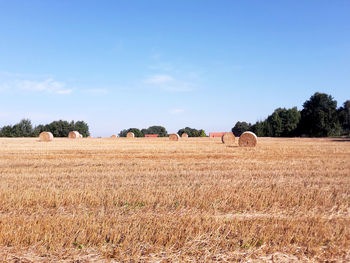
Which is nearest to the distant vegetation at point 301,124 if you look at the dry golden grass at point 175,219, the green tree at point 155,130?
the green tree at point 155,130

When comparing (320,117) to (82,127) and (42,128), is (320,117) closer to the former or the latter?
(82,127)

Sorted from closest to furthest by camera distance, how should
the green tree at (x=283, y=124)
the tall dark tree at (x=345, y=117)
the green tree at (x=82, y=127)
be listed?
the tall dark tree at (x=345, y=117), the green tree at (x=283, y=124), the green tree at (x=82, y=127)

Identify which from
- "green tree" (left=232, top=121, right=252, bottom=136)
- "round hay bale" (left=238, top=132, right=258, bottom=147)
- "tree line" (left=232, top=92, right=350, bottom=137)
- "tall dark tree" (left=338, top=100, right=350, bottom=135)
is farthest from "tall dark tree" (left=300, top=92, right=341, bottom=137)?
"round hay bale" (left=238, top=132, right=258, bottom=147)

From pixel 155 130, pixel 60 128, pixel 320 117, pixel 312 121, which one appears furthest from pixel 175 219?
pixel 155 130

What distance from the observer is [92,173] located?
9.62 meters

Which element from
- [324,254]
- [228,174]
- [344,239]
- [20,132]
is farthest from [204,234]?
[20,132]

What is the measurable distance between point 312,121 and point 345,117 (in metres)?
6.93

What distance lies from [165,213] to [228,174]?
4592 mm

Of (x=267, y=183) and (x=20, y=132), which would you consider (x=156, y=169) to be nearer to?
(x=267, y=183)

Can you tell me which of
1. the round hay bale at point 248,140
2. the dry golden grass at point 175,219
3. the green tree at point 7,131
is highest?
the green tree at point 7,131

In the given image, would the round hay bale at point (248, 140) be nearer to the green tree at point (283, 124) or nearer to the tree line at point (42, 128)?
the green tree at point (283, 124)

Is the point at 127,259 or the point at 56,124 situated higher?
the point at 56,124

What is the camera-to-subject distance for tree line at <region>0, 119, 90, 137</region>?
65625mm

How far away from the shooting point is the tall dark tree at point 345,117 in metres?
65.0
